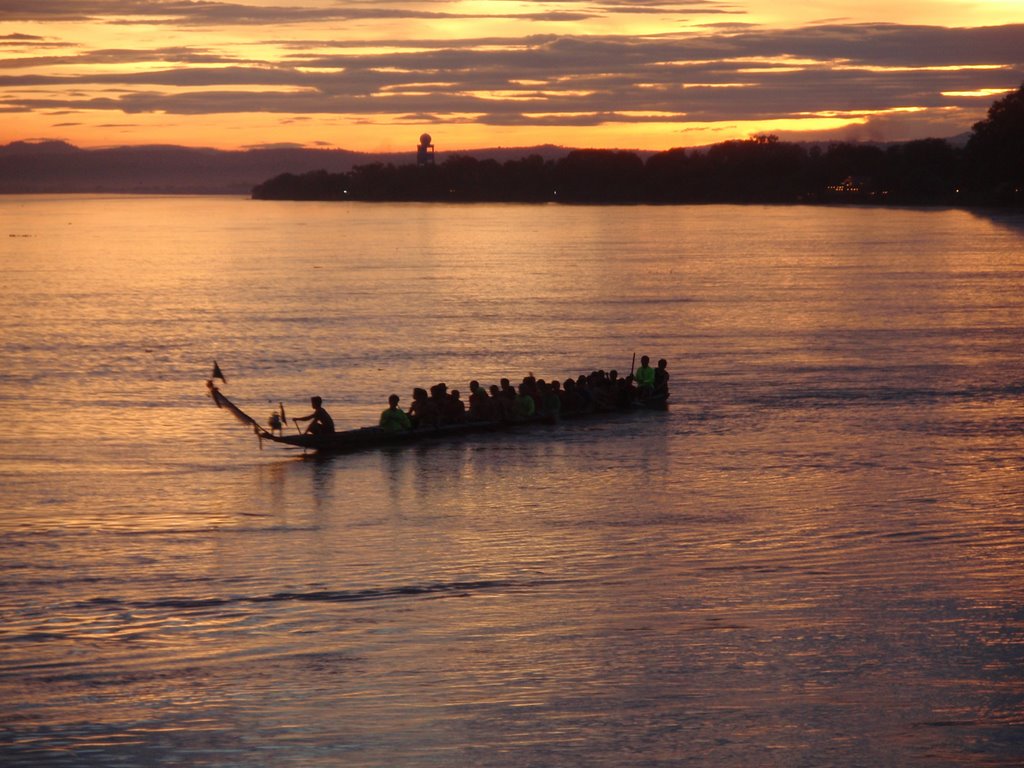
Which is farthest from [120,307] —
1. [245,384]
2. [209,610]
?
[209,610]

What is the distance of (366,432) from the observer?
96.9 ft

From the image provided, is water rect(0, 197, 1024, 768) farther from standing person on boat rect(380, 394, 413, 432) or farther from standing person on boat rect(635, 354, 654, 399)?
standing person on boat rect(635, 354, 654, 399)

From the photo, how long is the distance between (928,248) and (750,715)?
11096cm

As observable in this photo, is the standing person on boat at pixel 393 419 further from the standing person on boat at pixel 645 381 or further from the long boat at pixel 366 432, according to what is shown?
the standing person on boat at pixel 645 381

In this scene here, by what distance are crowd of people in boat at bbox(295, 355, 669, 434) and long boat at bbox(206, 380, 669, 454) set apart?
0.09 metres

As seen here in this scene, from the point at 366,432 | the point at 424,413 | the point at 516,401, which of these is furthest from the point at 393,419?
the point at 516,401

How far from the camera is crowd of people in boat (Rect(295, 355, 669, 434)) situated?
98.2 ft

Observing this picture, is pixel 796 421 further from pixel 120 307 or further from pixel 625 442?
pixel 120 307

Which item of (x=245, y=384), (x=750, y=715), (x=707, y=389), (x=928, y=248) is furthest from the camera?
(x=928, y=248)

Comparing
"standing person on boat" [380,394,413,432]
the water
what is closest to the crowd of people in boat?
"standing person on boat" [380,394,413,432]

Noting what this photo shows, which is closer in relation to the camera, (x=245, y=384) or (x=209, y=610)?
(x=209, y=610)

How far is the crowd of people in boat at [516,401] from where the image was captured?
2992 cm

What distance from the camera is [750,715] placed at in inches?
534

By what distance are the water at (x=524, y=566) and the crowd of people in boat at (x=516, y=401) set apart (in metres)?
1.00
